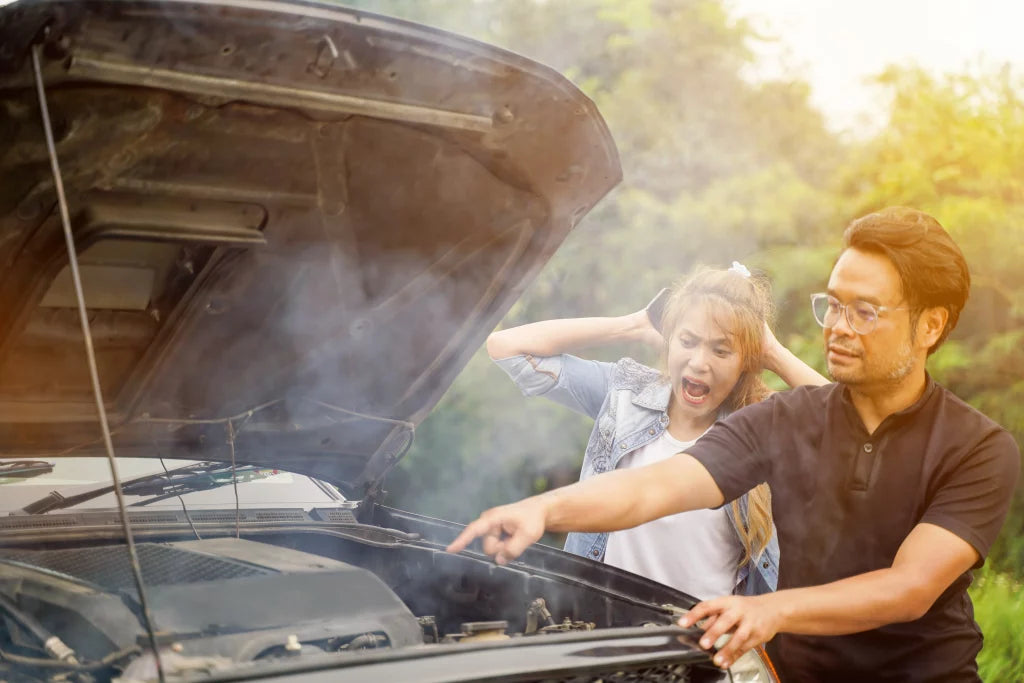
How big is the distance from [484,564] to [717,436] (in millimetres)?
708

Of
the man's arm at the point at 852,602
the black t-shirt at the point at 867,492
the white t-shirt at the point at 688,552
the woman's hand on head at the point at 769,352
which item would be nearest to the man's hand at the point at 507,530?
the man's arm at the point at 852,602

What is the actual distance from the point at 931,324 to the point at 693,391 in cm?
82

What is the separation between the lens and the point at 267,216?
8.05ft

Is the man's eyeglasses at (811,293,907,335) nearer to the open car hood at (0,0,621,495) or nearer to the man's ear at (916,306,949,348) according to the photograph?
the man's ear at (916,306,949,348)

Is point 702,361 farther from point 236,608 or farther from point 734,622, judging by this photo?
point 236,608

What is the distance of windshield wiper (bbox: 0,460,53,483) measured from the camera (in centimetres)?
290

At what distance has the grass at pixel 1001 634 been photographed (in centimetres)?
497

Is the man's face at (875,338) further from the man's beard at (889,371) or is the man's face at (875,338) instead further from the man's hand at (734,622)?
the man's hand at (734,622)

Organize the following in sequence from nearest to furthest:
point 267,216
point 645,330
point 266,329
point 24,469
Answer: point 267,216 < point 266,329 < point 24,469 < point 645,330

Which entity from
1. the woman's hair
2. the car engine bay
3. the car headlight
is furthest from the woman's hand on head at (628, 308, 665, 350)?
the car headlight

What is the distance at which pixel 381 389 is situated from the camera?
117 inches

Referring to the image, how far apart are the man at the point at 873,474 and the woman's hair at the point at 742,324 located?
1.27 ft

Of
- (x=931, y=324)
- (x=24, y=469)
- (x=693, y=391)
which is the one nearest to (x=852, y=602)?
(x=931, y=324)

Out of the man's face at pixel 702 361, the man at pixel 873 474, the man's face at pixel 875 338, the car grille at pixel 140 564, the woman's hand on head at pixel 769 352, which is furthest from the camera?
the woman's hand on head at pixel 769 352
